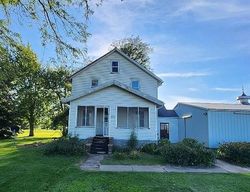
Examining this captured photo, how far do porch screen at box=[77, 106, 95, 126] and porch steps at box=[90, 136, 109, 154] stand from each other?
7.10 ft

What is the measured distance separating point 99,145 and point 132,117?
380 cm

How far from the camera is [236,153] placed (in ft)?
53.8

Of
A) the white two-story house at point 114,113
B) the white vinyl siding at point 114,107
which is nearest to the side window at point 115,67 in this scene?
the white two-story house at point 114,113

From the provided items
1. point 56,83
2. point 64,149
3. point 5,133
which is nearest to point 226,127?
point 64,149

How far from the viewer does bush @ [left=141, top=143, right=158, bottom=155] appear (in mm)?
18628

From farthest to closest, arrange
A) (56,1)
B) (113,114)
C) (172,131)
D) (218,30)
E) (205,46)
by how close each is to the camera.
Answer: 1. (172,131)
2. (113,114)
3. (205,46)
4. (218,30)
5. (56,1)

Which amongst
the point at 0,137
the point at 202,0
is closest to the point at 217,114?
the point at 202,0

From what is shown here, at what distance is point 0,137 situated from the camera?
31.4 m

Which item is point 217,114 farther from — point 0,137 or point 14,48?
point 0,137

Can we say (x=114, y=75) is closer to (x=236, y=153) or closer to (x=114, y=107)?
(x=114, y=107)

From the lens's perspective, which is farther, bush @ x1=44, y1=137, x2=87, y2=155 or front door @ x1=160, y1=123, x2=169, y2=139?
front door @ x1=160, y1=123, x2=169, y2=139

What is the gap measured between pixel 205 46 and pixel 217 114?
7182mm

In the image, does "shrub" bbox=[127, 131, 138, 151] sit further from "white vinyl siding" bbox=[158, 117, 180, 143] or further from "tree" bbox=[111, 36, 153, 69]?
"tree" bbox=[111, 36, 153, 69]

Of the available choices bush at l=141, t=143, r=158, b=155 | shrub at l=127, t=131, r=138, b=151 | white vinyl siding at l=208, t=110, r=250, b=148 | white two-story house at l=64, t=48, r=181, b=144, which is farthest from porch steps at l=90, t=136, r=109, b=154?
white vinyl siding at l=208, t=110, r=250, b=148
